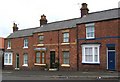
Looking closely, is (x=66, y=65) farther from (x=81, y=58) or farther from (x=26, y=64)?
(x=26, y=64)

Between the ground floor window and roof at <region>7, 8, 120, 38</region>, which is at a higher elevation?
roof at <region>7, 8, 120, 38</region>

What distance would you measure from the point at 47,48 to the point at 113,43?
12.7m

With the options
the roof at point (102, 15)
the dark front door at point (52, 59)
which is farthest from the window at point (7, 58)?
the roof at point (102, 15)

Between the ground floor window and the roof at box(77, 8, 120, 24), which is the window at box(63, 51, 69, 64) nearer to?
the ground floor window

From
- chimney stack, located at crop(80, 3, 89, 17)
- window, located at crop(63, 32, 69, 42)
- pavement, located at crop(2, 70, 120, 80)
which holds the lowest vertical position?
pavement, located at crop(2, 70, 120, 80)

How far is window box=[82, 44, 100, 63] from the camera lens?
30819 millimetres

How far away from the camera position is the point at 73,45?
112 feet

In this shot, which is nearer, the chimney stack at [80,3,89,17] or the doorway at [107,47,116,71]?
the doorway at [107,47,116,71]

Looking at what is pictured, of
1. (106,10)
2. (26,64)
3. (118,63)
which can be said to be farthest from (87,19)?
(26,64)

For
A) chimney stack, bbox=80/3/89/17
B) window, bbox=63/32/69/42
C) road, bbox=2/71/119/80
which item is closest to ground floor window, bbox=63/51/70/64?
window, bbox=63/32/69/42

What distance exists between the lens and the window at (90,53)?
30819 millimetres

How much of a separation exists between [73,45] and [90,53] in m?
3.23

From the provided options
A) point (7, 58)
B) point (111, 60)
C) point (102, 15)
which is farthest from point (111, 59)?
point (7, 58)

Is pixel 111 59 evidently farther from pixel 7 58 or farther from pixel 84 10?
pixel 7 58
